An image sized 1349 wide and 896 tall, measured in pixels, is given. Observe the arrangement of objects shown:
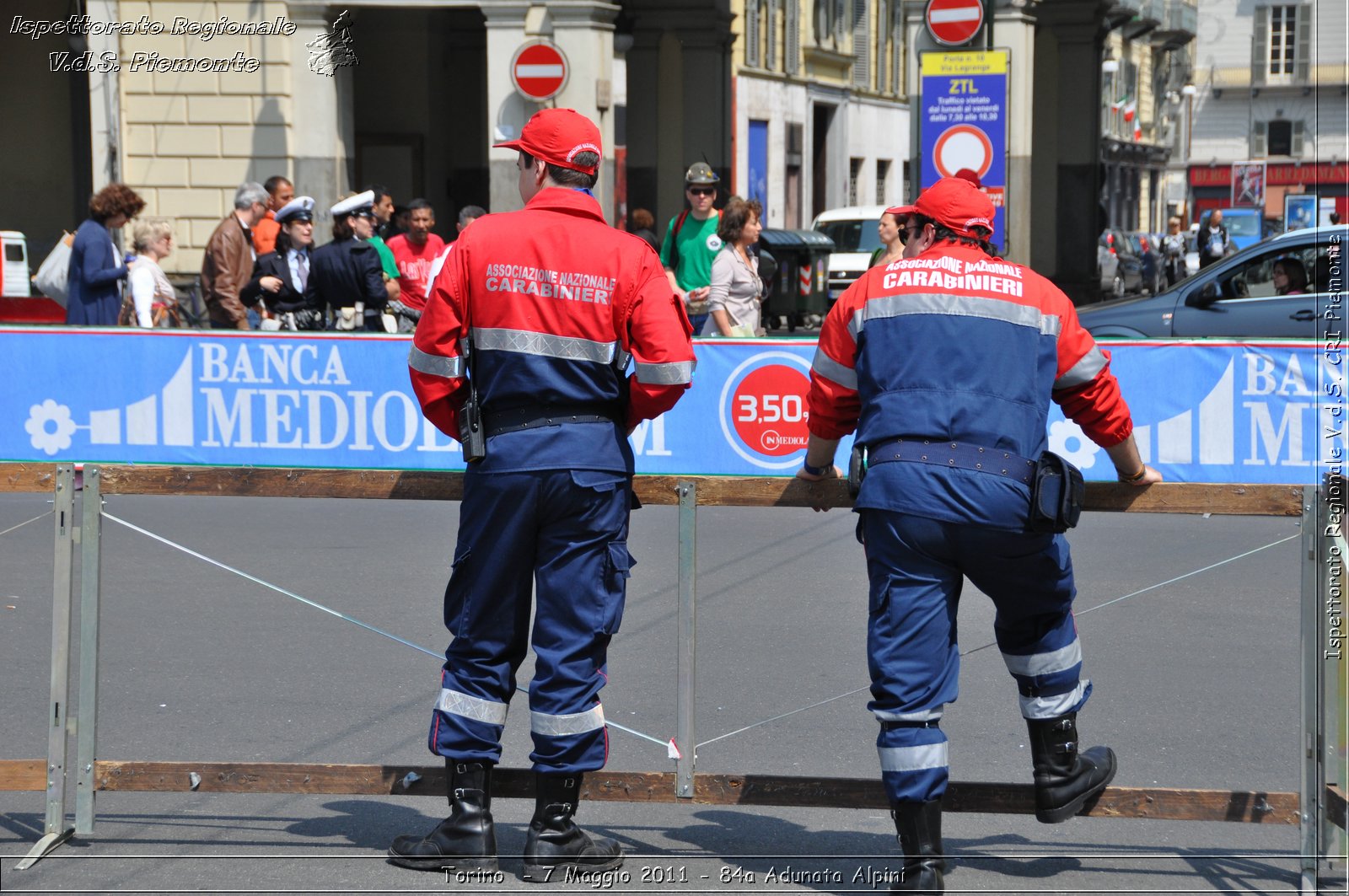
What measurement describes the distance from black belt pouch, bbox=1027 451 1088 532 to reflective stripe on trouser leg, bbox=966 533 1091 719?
0.07 metres

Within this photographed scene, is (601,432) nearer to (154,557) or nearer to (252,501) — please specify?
(154,557)

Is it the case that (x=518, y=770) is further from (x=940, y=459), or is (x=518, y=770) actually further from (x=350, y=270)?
(x=350, y=270)

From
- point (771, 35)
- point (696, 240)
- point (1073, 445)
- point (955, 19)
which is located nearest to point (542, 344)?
point (1073, 445)

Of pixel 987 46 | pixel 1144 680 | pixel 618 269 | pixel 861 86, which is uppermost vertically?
pixel 861 86

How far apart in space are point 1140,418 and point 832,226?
1986 centimetres

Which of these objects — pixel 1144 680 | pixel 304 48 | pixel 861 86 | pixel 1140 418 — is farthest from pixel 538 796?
pixel 861 86

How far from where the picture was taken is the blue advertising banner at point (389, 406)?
1044 cm

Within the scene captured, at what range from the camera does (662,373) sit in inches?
171

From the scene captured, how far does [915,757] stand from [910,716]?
0.34 feet

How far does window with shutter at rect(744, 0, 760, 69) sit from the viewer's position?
37844 millimetres

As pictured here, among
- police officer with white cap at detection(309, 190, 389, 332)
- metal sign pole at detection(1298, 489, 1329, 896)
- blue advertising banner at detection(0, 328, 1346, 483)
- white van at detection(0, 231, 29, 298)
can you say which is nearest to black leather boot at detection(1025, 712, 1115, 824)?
metal sign pole at detection(1298, 489, 1329, 896)

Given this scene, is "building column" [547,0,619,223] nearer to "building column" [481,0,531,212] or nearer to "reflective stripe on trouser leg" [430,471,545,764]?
"building column" [481,0,531,212]

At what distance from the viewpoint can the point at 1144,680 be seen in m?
6.93

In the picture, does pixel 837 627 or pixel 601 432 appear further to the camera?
pixel 837 627
